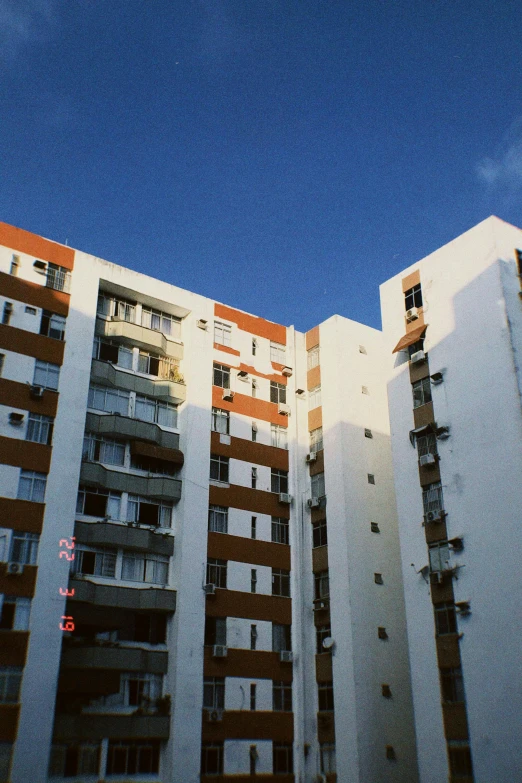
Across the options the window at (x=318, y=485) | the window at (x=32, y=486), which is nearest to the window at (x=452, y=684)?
the window at (x=318, y=485)

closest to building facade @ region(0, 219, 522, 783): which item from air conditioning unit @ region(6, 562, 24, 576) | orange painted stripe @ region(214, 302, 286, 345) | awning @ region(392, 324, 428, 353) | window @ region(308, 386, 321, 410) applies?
air conditioning unit @ region(6, 562, 24, 576)

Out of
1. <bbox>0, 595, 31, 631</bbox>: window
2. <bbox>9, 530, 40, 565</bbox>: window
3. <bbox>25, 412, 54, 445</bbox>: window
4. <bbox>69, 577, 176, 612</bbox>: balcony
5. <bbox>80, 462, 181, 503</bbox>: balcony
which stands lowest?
<bbox>0, 595, 31, 631</bbox>: window

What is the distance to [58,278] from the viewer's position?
1347 inches

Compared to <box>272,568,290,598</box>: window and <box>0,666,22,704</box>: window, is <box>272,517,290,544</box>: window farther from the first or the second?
<box>0,666,22,704</box>: window

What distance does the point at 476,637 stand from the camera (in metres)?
28.5

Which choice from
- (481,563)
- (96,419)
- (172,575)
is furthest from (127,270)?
(481,563)

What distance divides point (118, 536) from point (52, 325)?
30.2 feet

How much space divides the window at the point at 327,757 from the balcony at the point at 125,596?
8597mm

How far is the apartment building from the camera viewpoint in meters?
27.6

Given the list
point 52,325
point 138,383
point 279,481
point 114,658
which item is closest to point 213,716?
point 114,658

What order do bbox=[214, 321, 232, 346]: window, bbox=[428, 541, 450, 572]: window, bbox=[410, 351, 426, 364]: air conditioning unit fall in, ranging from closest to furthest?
1. bbox=[428, 541, 450, 572]: window
2. bbox=[410, 351, 426, 364]: air conditioning unit
3. bbox=[214, 321, 232, 346]: window

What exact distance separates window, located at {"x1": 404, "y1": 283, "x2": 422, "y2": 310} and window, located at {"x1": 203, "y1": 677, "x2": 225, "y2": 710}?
18135mm

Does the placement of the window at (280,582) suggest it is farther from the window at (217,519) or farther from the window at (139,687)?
the window at (139,687)

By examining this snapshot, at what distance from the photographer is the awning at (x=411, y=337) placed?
34.6 m
